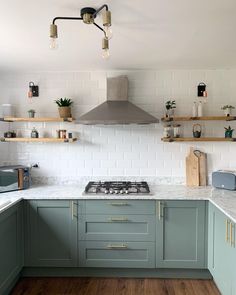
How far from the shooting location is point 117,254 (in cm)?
244

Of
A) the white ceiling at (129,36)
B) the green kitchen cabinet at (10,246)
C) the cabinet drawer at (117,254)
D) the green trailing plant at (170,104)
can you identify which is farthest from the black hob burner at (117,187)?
the white ceiling at (129,36)

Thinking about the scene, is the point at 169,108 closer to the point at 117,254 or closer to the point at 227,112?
the point at 227,112

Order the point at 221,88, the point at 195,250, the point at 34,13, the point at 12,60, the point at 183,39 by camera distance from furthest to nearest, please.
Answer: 1. the point at 221,88
2. the point at 12,60
3. the point at 195,250
4. the point at 183,39
5. the point at 34,13

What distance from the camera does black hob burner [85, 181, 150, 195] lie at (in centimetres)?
252

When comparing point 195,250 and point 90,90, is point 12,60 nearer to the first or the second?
point 90,90

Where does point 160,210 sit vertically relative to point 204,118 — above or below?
below

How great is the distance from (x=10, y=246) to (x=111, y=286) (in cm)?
104

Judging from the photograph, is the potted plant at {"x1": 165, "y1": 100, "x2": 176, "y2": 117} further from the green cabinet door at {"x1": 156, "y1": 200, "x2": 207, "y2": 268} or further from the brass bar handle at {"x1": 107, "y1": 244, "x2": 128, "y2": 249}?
the brass bar handle at {"x1": 107, "y1": 244, "x2": 128, "y2": 249}

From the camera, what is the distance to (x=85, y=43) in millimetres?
2102

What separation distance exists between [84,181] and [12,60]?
160cm

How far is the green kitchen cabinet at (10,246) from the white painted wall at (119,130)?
81 cm

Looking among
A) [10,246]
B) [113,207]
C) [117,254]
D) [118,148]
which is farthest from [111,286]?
[118,148]

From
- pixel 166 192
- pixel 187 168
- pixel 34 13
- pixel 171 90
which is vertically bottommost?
pixel 166 192

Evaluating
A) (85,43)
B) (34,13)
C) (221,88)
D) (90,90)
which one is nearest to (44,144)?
(90,90)
